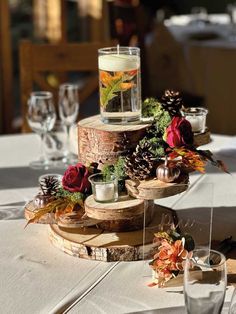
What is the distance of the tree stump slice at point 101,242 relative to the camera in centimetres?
122

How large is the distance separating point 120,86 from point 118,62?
48mm

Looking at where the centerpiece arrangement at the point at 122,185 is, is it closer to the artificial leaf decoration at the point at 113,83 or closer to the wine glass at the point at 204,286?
the artificial leaf decoration at the point at 113,83

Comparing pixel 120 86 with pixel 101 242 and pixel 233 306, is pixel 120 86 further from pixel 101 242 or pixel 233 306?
pixel 233 306

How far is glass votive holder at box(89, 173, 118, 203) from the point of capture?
1.18 metres

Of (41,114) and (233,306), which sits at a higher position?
(41,114)

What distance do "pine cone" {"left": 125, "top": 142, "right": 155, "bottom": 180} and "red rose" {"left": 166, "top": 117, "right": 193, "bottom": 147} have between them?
0.05 metres

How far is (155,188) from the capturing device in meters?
1.14

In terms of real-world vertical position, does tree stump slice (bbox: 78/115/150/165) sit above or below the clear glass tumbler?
below

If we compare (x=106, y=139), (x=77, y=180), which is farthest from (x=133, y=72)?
(x=77, y=180)

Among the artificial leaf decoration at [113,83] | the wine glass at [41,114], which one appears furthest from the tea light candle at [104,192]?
the wine glass at [41,114]

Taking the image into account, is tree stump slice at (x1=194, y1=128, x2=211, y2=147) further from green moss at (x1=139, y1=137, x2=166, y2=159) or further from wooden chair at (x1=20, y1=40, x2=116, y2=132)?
wooden chair at (x1=20, y1=40, x2=116, y2=132)

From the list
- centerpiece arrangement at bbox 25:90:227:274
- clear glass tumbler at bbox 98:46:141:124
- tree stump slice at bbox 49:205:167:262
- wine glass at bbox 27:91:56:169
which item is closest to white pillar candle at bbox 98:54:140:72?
clear glass tumbler at bbox 98:46:141:124

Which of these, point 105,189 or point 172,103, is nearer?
point 105,189

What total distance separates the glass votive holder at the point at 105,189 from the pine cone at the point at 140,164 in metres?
0.03
